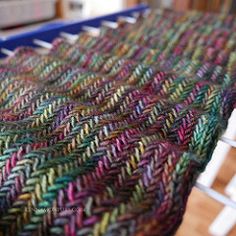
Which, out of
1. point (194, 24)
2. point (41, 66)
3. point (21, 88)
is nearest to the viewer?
point (21, 88)

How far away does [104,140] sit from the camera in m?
0.37

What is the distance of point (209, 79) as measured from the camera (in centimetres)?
55

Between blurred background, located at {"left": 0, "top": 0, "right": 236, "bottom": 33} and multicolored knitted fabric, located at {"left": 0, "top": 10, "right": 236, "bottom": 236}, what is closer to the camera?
multicolored knitted fabric, located at {"left": 0, "top": 10, "right": 236, "bottom": 236}

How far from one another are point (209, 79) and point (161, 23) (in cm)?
42

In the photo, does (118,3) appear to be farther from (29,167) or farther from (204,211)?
(29,167)

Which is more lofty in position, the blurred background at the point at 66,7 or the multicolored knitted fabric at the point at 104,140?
the multicolored knitted fabric at the point at 104,140

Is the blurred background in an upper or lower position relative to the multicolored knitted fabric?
lower

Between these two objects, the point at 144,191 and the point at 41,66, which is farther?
the point at 41,66

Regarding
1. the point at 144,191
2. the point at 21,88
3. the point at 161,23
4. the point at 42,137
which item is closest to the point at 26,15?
the point at 161,23

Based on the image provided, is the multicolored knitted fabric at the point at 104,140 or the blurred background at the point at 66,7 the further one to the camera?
the blurred background at the point at 66,7

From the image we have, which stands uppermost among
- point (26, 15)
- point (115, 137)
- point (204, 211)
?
point (115, 137)

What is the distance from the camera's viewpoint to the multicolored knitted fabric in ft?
0.98

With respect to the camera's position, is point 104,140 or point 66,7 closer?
point 104,140

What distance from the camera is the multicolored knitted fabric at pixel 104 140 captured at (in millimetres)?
298
